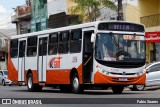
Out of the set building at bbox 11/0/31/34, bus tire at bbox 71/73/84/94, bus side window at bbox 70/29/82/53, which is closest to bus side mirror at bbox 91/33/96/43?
bus side window at bbox 70/29/82/53

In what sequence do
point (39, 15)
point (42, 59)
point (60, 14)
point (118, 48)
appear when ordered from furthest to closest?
point (39, 15)
point (60, 14)
point (42, 59)
point (118, 48)

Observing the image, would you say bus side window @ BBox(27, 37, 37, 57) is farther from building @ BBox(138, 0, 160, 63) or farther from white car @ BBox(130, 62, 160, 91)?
building @ BBox(138, 0, 160, 63)

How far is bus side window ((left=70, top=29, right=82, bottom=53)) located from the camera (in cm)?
2541

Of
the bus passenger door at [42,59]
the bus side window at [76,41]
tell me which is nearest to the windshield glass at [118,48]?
A: the bus side window at [76,41]

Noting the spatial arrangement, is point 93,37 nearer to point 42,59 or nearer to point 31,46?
point 42,59

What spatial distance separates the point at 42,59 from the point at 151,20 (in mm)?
13872

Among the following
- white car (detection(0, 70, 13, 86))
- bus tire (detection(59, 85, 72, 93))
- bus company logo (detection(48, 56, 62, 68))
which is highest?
bus company logo (detection(48, 56, 62, 68))

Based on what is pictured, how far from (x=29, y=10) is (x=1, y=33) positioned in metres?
17.1

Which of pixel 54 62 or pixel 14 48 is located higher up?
pixel 14 48

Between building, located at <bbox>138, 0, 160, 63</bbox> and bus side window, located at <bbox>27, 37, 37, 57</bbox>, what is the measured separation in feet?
33.7

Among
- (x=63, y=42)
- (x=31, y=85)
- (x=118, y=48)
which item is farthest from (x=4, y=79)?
(x=118, y=48)

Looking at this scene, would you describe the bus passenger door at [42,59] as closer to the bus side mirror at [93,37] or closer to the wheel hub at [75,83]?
the wheel hub at [75,83]

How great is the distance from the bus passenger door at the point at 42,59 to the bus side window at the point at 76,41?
3.23 m

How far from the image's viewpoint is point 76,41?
25656 mm
